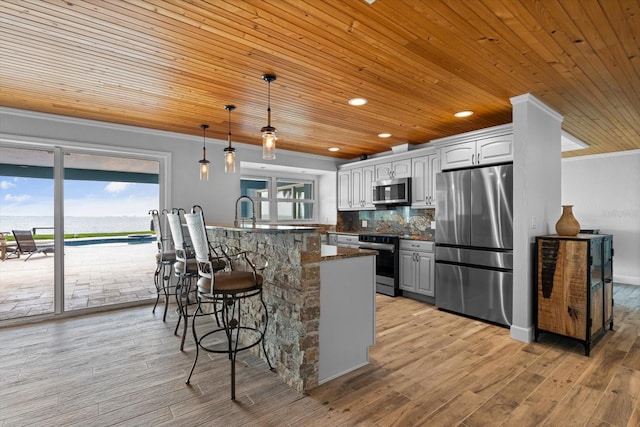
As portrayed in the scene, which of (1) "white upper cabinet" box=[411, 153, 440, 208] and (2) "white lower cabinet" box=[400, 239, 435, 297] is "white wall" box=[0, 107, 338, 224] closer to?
(1) "white upper cabinet" box=[411, 153, 440, 208]

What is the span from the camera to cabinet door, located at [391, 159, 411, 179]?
5.19m

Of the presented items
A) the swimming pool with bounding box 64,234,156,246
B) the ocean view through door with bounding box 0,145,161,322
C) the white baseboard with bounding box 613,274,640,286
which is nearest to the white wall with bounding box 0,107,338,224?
the ocean view through door with bounding box 0,145,161,322

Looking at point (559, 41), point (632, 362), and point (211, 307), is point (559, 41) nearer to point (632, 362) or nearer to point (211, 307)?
point (632, 362)

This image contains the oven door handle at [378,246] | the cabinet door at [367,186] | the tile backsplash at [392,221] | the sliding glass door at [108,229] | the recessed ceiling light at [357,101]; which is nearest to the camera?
the recessed ceiling light at [357,101]

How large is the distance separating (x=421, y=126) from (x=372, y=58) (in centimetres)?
218

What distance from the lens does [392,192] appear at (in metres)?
Answer: 5.34

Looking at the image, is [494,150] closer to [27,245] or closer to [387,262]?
[387,262]

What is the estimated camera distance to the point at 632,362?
2771 millimetres

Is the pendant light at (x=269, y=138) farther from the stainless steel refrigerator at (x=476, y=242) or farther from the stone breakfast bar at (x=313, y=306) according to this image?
the stainless steel refrigerator at (x=476, y=242)

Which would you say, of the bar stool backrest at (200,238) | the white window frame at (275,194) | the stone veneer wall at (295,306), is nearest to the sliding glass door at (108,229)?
the white window frame at (275,194)

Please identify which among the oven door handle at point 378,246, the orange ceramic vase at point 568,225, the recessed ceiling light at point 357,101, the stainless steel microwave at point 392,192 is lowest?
the oven door handle at point 378,246

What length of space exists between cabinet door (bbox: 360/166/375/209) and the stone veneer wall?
3.55 metres

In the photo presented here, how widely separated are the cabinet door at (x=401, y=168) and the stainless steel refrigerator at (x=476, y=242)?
99cm

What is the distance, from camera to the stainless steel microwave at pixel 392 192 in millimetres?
5137
